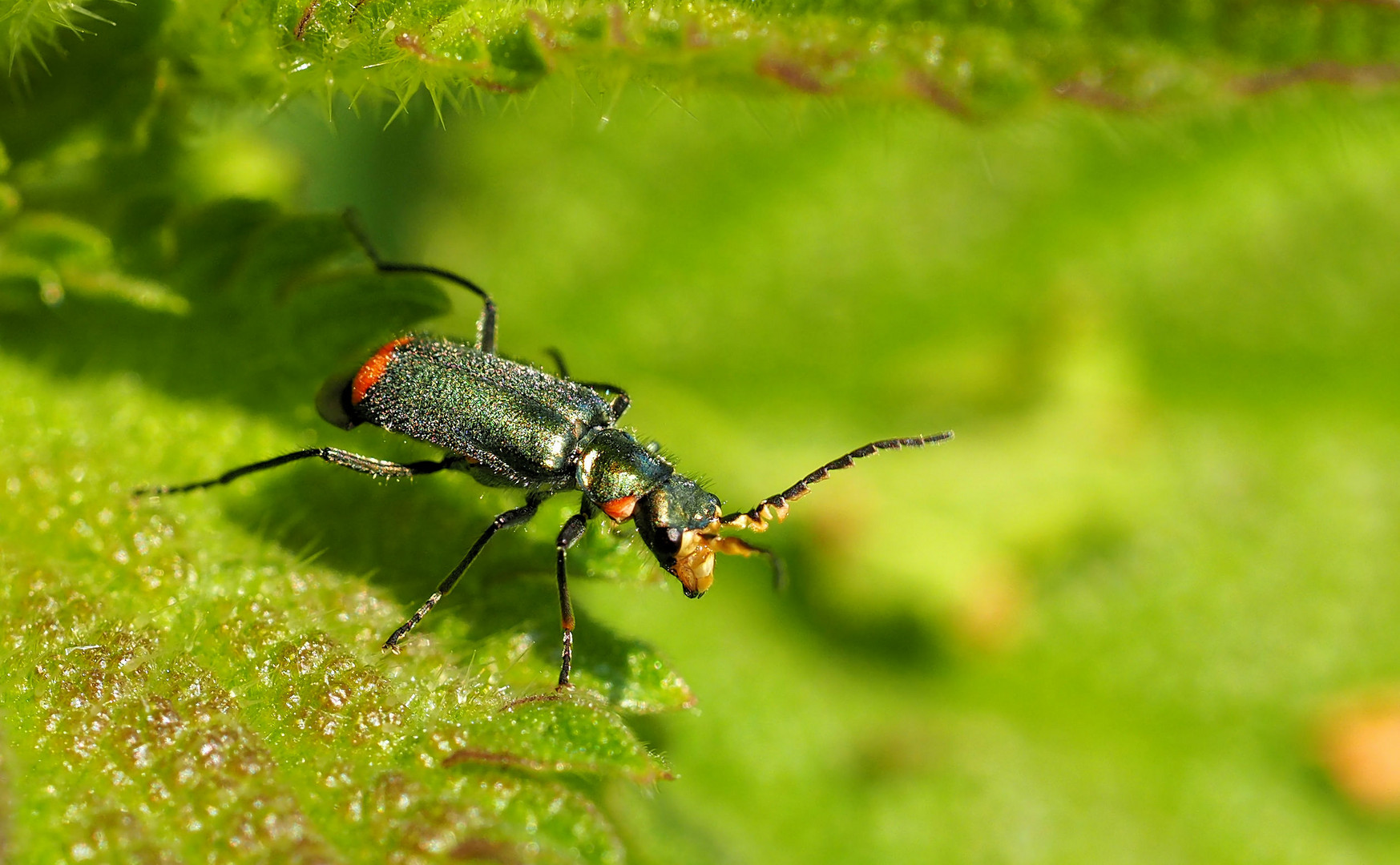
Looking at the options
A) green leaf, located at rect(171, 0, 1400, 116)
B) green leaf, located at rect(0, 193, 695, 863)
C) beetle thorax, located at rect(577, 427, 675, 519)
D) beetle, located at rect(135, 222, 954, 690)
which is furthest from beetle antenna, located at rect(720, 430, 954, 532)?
green leaf, located at rect(171, 0, 1400, 116)

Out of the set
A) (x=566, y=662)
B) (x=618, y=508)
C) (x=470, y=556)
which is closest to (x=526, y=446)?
(x=618, y=508)

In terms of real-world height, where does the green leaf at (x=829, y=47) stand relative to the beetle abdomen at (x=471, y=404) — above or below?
above

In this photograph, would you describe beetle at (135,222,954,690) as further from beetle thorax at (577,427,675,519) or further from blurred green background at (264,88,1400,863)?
blurred green background at (264,88,1400,863)

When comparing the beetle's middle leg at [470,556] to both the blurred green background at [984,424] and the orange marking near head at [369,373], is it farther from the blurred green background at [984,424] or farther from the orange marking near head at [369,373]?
the blurred green background at [984,424]

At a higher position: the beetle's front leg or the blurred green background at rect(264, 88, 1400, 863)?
the blurred green background at rect(264, 88, 1400, 863)

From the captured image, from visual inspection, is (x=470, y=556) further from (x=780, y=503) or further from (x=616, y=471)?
(x=780, y=503)

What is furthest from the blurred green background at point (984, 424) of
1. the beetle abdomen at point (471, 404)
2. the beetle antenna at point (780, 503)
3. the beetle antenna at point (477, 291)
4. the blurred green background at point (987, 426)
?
the beetle antenna at point (780, 503)
